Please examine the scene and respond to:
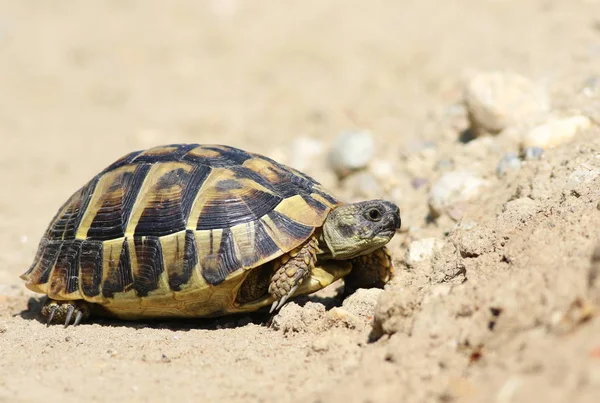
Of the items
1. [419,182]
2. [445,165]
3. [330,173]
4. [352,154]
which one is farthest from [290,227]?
[330,173]

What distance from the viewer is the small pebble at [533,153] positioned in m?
5.13

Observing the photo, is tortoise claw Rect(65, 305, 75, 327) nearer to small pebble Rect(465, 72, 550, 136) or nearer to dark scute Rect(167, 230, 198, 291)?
dark scute Rect(167, 230, 198, 291)

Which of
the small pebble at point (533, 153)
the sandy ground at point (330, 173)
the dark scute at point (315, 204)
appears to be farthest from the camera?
the small pebble at point (533, 153)

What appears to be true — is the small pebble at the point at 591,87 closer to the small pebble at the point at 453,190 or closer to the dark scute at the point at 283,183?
the small pebble at the point at 453,190

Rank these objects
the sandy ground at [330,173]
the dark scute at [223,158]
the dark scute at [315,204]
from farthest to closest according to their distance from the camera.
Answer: the dark scute at [223,158] < the dark scute at [315,204] < the sandy ground at [330,173]

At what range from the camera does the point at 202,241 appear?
4176 mm

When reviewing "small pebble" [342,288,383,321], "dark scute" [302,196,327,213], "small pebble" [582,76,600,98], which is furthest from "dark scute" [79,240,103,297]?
"small pebble" [582,76,600,98]

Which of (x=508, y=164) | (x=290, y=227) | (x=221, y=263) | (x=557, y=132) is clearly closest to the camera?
(x=221, y=263)

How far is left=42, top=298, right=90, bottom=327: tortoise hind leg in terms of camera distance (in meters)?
4.60

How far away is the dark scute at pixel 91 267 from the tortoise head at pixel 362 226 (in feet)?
4.63

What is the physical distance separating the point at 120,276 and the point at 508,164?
2897mm

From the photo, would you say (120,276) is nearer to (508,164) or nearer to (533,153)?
(508,164)

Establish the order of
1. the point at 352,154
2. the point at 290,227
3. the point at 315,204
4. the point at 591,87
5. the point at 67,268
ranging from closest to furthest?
the point at 290,227, the point at 315,204, the point at 67,268, the point at 591,87, the point at 352,154

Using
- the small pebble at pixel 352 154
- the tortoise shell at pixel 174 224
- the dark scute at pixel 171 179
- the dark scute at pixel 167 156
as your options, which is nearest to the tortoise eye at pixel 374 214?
the tortoise shell at pixel 174 224
